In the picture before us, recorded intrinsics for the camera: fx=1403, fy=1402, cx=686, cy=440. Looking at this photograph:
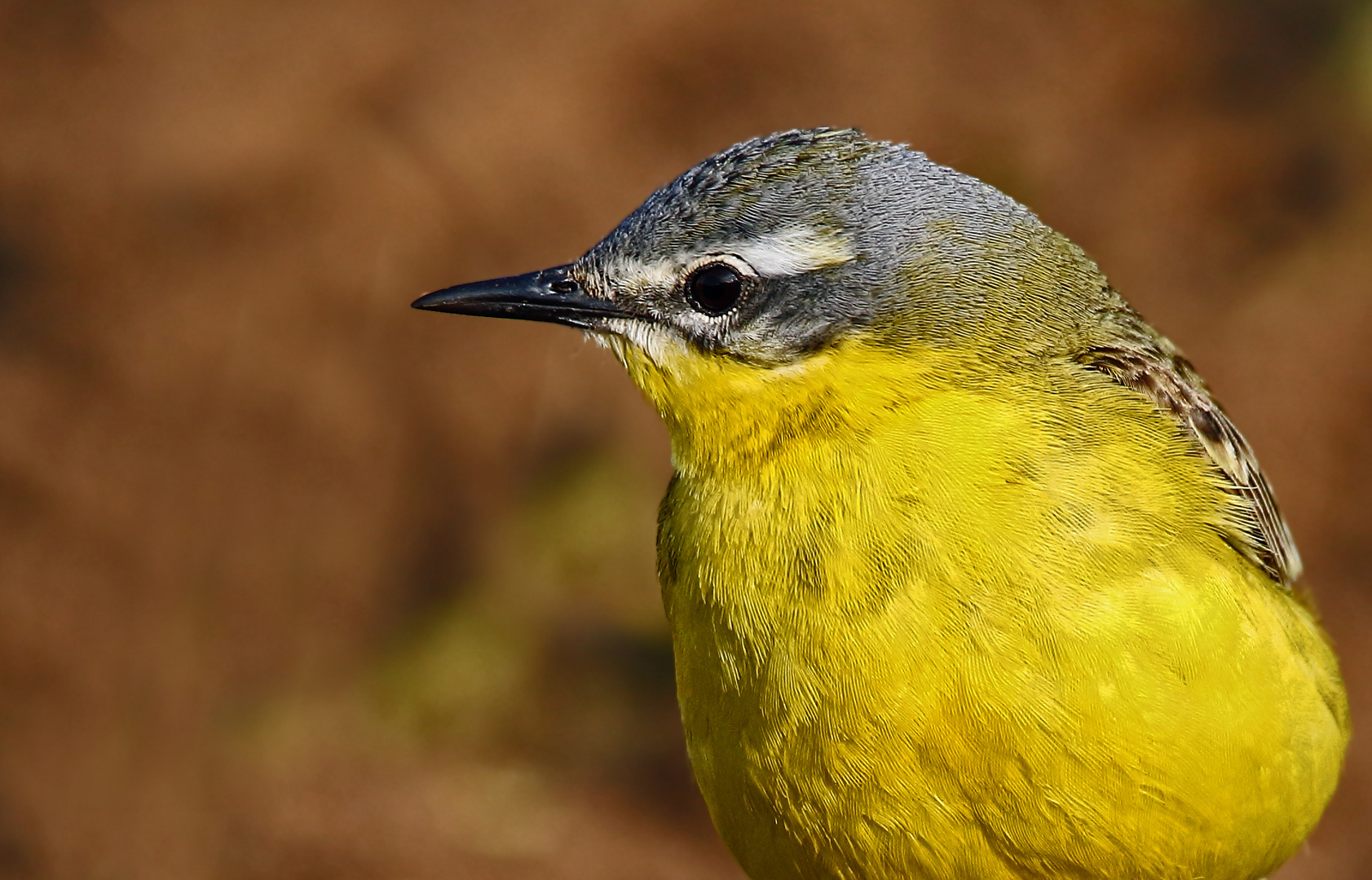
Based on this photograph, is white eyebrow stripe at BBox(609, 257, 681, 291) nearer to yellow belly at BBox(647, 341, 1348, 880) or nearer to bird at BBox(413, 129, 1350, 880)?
bird at BBox(413, 129, 1350, 880)

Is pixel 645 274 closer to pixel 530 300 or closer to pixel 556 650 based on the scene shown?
pixel 530 300

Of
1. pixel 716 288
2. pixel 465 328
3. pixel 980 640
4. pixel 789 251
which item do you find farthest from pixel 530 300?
pixel 465 328

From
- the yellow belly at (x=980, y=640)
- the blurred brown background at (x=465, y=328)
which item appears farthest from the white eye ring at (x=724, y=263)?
the blurred brown background at (x=465, y=328)

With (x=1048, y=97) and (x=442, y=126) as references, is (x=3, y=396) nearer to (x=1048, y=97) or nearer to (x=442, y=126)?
(x=442, y=126)

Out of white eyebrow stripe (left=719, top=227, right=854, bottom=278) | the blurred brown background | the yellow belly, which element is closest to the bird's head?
white eyebrow stripe (left=719, top=227, right=854, bottom=278)

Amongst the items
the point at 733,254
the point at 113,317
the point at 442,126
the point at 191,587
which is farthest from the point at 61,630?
the point at 733,254
